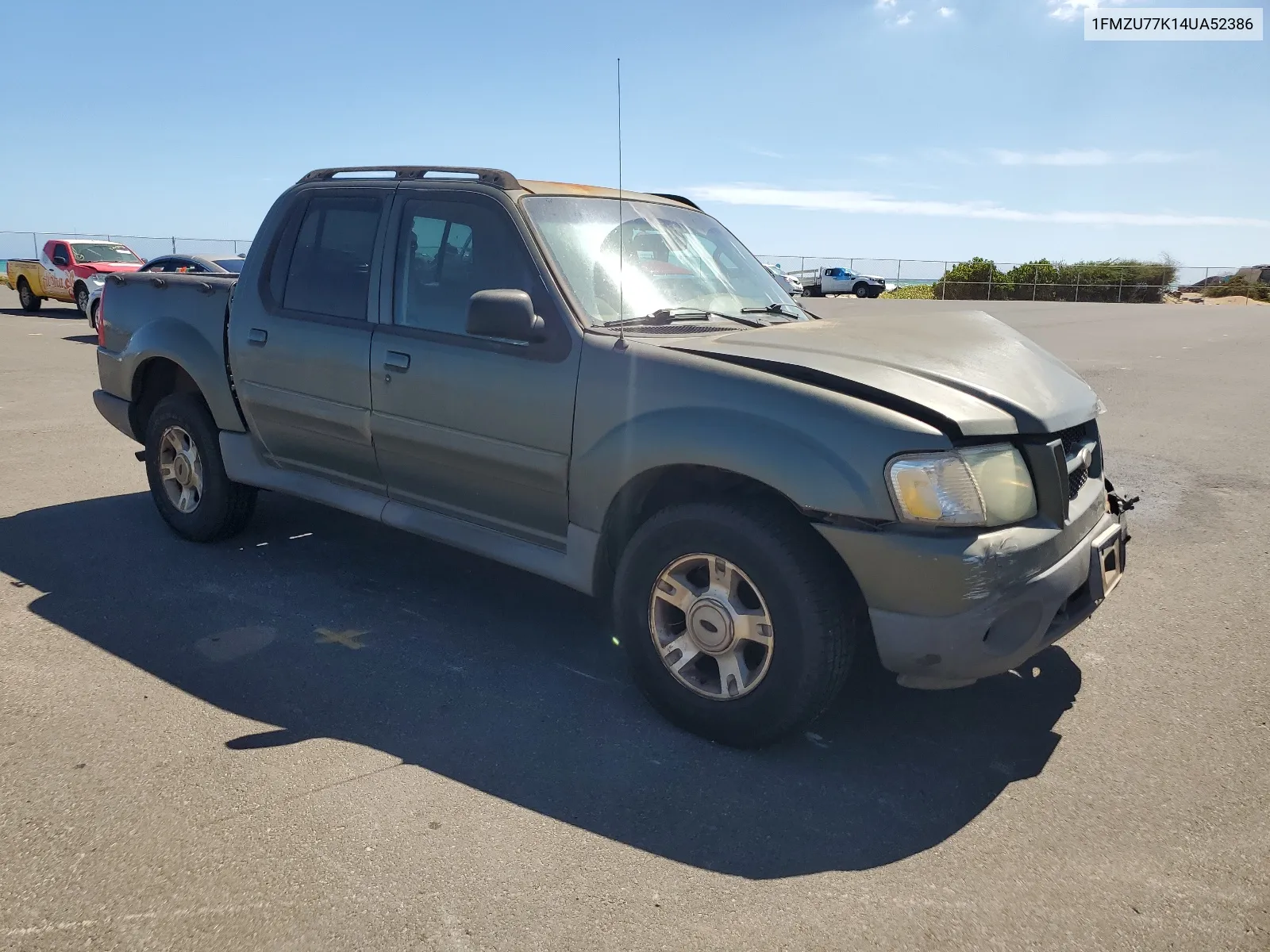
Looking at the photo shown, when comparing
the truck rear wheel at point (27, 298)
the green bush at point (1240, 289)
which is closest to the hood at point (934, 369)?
the truck rear wheel at point (27, 298)

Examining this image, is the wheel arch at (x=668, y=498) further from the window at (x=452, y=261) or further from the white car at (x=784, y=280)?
the white car at (x=784, y=280)

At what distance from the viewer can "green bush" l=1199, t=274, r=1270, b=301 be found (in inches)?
1789

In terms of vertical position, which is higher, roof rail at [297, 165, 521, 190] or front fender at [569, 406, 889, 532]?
roof rail at [297, 165, 521, 190]

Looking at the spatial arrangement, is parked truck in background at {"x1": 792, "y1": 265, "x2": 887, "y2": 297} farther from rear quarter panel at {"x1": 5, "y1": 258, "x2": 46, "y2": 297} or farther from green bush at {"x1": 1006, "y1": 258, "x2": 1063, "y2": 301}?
rear quarter panel at {"x1": 5, "y1": 258, "x2": 46, "y2": 297}

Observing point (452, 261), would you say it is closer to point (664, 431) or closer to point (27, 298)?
point (664, 431)

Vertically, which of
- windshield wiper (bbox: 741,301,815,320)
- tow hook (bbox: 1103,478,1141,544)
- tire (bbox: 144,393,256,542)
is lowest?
tire (bbox: 144,393,256,542)

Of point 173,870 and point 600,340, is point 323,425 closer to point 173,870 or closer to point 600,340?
point 600,340

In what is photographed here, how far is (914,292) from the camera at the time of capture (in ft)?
159

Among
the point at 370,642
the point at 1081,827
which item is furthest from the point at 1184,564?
the point at 370,642

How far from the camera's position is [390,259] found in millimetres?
4512

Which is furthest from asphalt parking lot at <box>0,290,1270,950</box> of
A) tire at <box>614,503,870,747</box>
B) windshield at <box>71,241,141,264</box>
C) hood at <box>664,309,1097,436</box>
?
windshield at <box>71,241,141,264</box>

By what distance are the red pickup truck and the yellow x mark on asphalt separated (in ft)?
63.5

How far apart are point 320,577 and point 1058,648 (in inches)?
138

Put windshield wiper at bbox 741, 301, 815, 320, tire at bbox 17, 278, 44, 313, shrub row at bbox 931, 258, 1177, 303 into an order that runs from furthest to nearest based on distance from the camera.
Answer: shrub row at bbox 931, 258, 1177, 303
tire at bbox 17, 278, 44, 313
windshield wiper at bbox 741, 301, 815, 320
